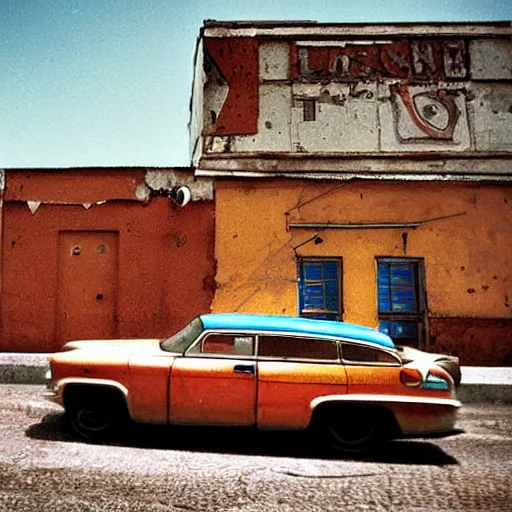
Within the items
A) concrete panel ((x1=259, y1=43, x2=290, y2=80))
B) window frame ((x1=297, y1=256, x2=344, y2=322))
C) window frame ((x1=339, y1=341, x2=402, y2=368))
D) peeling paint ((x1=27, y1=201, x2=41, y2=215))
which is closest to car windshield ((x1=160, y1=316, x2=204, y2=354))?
window frame ((x1=339, y1=341, x2=402, y2=368))

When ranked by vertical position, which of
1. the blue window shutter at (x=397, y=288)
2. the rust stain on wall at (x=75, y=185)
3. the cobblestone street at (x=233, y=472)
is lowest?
the cobblestone street at (x=233, y=472)

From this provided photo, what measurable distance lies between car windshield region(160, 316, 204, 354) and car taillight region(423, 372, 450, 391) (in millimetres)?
2339

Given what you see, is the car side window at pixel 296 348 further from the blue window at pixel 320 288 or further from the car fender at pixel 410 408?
the blue window at pixel 320 288

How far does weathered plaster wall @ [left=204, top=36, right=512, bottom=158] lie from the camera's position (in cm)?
1167

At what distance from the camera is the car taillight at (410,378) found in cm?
507

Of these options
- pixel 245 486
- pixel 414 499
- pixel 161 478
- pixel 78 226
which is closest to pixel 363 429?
pixel 414 499

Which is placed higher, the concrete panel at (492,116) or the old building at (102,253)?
the concrete panel at (492,116)

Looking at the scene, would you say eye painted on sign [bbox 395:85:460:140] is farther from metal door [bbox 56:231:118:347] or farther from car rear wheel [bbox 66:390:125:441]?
car rear wheel [bbox 66:390:125:441]

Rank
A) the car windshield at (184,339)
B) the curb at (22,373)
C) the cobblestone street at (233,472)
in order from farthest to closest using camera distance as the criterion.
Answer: the curb at (22,373) → the car windshield at (184,339) → the cobblestone street at (233,472)

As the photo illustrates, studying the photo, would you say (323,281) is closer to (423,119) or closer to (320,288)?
(320,288)

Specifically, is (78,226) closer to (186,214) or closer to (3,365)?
(186,214)

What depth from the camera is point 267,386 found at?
5.05 m

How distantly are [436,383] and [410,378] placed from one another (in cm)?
26

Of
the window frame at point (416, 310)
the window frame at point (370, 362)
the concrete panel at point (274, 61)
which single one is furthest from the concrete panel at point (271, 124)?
the window frame at point (370, 362)
